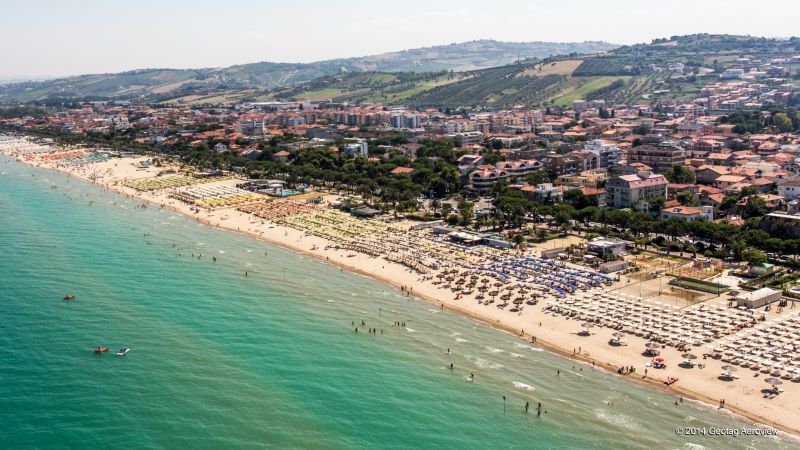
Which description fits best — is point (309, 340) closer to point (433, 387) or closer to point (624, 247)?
point (433, 387)

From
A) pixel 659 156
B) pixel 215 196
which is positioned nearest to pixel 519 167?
pixel 659 156

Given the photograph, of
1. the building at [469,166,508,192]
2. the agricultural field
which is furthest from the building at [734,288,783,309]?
the agricultural field

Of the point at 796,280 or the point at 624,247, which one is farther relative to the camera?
the point at 624,247

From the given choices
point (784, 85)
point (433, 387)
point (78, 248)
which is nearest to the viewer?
point (433, 387)

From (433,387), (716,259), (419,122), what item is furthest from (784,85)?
(433,387)

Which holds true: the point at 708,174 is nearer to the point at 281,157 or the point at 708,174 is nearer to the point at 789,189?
the point at 789,189

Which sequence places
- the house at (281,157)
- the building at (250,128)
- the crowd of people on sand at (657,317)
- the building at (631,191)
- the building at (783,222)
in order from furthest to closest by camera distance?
the building at (250,128), the house at (281,157), the building at (631,191), the building at (783,222), the crowd of people on sand at (657,317)

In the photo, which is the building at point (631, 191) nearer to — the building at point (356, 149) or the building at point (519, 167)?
the building at point (519, 167)

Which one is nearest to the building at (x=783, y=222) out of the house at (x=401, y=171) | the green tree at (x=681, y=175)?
Result: the green tree at (x=681, y=175)
